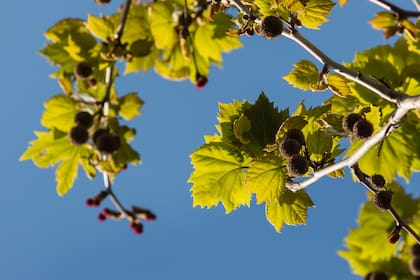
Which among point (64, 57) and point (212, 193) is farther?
point (64, 57)

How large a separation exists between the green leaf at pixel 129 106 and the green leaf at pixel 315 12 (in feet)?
9.28

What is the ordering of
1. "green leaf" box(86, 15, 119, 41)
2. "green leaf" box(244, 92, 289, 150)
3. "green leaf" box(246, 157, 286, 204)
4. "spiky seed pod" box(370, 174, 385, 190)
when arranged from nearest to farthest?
1. "spiky seed pod" box(370, 174, 385, 190)
2. "green leaf" box(246, 157, 286, 204)
3. "green leaf" box(244, 92, 289, 150)
4. "green leaf" box(86, 15, 119, 41)

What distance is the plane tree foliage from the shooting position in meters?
2.57

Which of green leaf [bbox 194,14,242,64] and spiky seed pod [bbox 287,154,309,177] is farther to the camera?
green leaf [bbox 194,14,242,64]

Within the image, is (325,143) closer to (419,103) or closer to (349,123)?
(349,123)

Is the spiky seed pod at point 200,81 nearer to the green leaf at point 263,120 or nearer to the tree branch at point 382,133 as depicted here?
the green leaf at point 263,120

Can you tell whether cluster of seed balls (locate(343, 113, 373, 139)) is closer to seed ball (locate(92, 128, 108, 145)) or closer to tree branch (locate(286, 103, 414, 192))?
tree branch (locate(286, 103, 414, 192))

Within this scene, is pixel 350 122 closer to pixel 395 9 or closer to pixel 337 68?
pixel 337 68

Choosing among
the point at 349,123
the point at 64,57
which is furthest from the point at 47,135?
the point at 349,123

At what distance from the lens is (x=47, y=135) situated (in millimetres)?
5039

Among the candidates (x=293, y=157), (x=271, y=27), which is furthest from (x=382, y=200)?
(x=271, y=27)

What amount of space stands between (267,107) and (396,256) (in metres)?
3.38

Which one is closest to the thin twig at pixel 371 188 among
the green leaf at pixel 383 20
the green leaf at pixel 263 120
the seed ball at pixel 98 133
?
the green leaf at pixel 263 120

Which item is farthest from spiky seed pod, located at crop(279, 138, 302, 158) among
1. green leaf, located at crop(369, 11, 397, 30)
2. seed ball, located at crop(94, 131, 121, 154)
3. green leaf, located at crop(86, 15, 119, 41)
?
green leaf, located at crop(86, 15, 119, 41)
